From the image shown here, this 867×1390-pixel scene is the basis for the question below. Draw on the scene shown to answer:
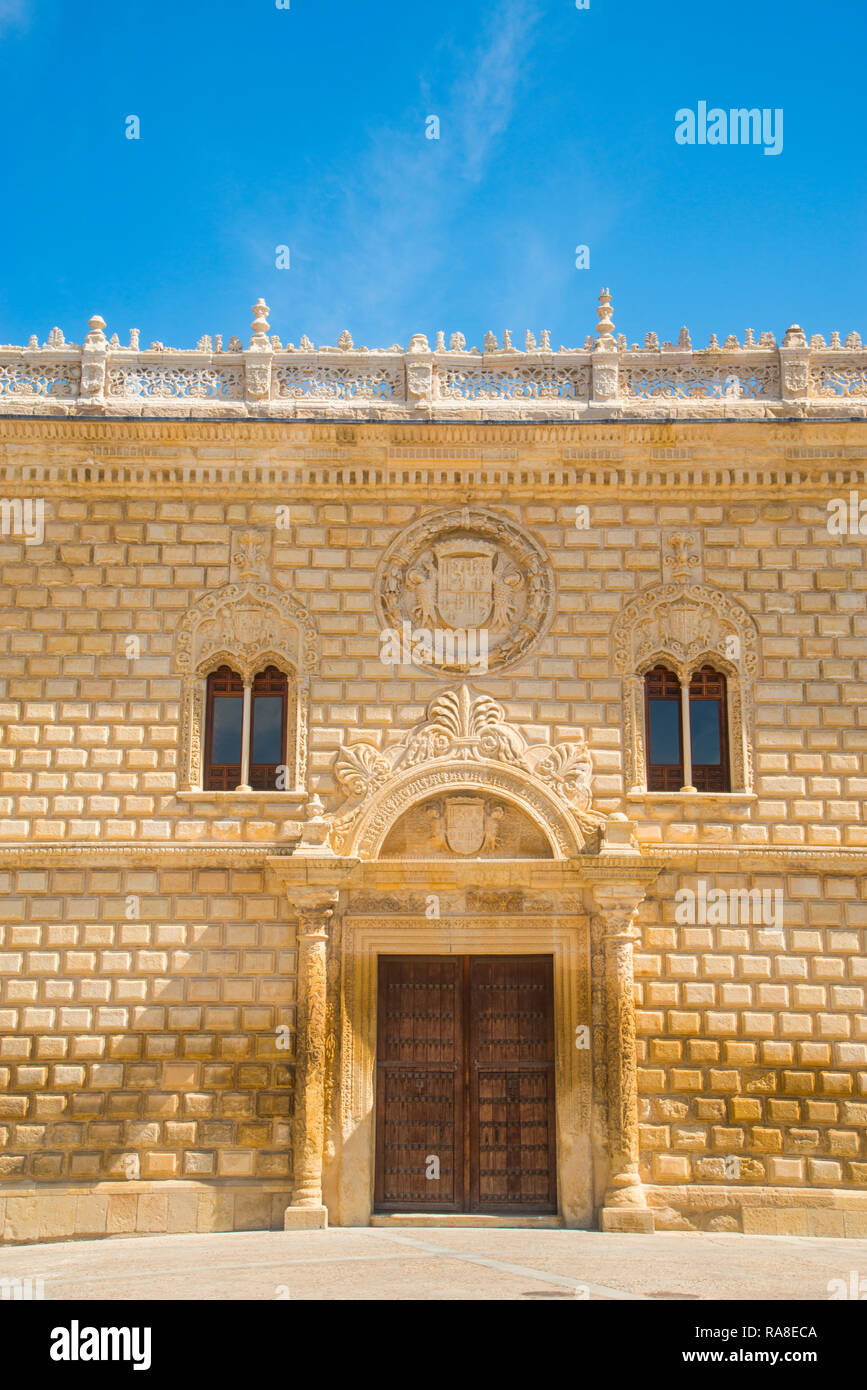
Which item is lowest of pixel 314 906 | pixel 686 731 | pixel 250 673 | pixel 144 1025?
pixel 144 1025

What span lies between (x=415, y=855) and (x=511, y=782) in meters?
1.22

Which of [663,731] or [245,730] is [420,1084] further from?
[663,731]

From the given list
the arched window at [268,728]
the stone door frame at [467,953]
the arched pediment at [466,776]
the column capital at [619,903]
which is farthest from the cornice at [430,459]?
the column capital at [619,903]

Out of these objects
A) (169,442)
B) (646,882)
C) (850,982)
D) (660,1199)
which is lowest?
(660,1199)

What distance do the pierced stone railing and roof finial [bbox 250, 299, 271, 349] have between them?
1 cm

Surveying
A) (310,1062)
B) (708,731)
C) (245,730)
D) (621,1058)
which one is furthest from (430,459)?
(621,1058)

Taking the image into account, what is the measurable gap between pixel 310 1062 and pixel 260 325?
7.72 meters

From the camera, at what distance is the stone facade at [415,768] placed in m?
12.3

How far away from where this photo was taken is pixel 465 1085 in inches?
494

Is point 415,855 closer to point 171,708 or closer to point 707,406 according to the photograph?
point 171,708

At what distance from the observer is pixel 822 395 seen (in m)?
13.8

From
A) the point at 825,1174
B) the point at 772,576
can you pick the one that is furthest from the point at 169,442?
the point at 825,1174

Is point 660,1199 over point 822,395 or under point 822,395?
under

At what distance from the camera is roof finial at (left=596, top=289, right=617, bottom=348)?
1378cm
